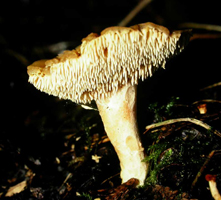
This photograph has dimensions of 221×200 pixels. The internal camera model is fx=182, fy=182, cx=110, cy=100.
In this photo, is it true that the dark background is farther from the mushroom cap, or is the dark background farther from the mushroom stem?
the mushroom cap

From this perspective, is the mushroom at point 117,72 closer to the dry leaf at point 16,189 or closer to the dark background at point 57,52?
the dark background at point 57,52

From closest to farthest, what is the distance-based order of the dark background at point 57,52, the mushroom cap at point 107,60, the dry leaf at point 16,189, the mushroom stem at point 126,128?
1. the mushroom cap at point 107,60
2. the mushroom stem at point 126,128
3. the dry leaf at point 16,189
4. the dark background at point 57,52

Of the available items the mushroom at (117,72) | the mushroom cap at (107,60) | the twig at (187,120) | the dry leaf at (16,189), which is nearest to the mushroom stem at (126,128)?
the mushroom at (117,72)

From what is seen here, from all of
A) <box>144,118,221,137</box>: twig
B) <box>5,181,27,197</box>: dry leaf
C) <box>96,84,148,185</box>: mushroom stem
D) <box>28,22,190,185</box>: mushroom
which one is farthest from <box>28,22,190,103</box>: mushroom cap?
<box>5,181,27,197</box>: dry leaf

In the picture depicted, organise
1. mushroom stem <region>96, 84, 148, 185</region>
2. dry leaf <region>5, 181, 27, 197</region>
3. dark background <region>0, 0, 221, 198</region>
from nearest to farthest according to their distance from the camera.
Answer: mushroom stem <region>96, 84, 148, 185</region>
dry leaf <region>5, 181, 27, 197</region>
dark background <region>0, 0, 221, 198</region>

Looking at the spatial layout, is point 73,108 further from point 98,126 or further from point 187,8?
point 187,8

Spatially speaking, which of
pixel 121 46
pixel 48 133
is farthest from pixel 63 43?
pixel 121 46

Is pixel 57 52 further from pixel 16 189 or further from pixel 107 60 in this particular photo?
pixel 107 60
